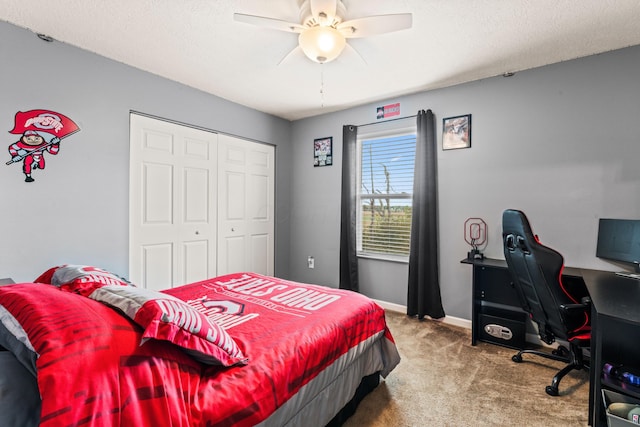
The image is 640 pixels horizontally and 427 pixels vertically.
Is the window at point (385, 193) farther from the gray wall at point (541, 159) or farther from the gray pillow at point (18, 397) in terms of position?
the gray pillow at point (18, 397)

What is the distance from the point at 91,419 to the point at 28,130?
8.06 feet

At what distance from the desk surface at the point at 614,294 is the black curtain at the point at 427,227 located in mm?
1241

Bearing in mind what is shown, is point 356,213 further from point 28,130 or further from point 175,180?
point 28,130

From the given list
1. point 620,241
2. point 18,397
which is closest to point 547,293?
point 620,241

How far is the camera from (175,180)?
3166 millimetres

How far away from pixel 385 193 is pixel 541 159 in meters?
1.58

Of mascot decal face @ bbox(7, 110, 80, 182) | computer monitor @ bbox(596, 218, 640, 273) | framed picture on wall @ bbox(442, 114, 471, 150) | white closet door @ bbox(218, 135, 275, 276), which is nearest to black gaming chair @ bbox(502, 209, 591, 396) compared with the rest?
computer monitor @ bbox(596, 218, 640, 273)

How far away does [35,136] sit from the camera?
7.52ft

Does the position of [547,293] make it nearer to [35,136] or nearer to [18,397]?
[18,397]

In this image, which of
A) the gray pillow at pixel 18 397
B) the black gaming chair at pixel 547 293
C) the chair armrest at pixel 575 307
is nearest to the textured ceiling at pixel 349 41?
the black gaming chair at pixel 547 293

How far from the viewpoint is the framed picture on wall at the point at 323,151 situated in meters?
4.11

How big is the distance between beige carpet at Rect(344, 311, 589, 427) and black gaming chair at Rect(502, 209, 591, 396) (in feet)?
0.45

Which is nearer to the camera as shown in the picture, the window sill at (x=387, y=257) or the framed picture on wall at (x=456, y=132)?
the framed picture on wall at (x=456, y=132)

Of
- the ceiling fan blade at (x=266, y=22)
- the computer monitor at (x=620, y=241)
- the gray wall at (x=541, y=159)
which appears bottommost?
the computer monitor at (x=620, y=241)
